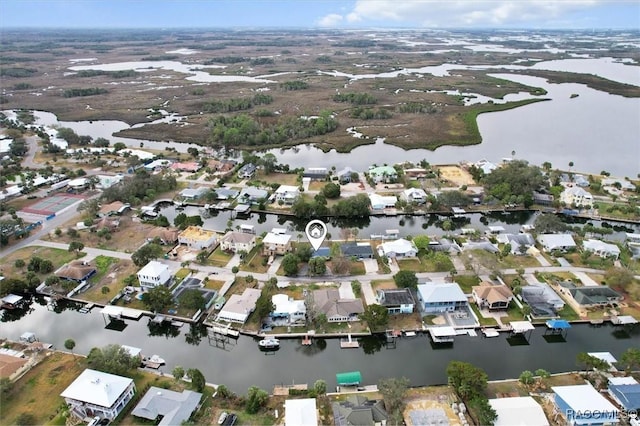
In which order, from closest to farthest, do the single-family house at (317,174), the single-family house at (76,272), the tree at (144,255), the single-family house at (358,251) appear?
the single-family house at (76,272)
the tree at (144,255)
the single-family house at (358,251)
the single-family house at (317,174)

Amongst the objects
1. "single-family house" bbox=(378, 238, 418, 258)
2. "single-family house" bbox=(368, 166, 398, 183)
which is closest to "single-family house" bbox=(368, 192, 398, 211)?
"single-family house" bbox=(368, 166, 398, 183)

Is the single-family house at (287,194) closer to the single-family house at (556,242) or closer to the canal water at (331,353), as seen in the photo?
the canal water at (331,353)

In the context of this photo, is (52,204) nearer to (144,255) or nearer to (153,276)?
(144,255)

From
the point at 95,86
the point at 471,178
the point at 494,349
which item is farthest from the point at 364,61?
the point at 494,349

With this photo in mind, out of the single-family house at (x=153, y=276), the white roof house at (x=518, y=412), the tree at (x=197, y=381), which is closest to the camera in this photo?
the white roof house at (x=518, y=412)

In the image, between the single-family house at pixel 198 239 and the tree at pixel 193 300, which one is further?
the single-family house at pixel 198 239

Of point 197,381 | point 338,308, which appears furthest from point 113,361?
point 338,308

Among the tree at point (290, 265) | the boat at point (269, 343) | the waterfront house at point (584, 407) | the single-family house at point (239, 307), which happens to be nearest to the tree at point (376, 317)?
the boat at point (269, 343)

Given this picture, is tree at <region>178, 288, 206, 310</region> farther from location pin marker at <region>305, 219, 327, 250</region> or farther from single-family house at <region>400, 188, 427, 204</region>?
single-family house at <region>400, 188, 427, 204</region>
